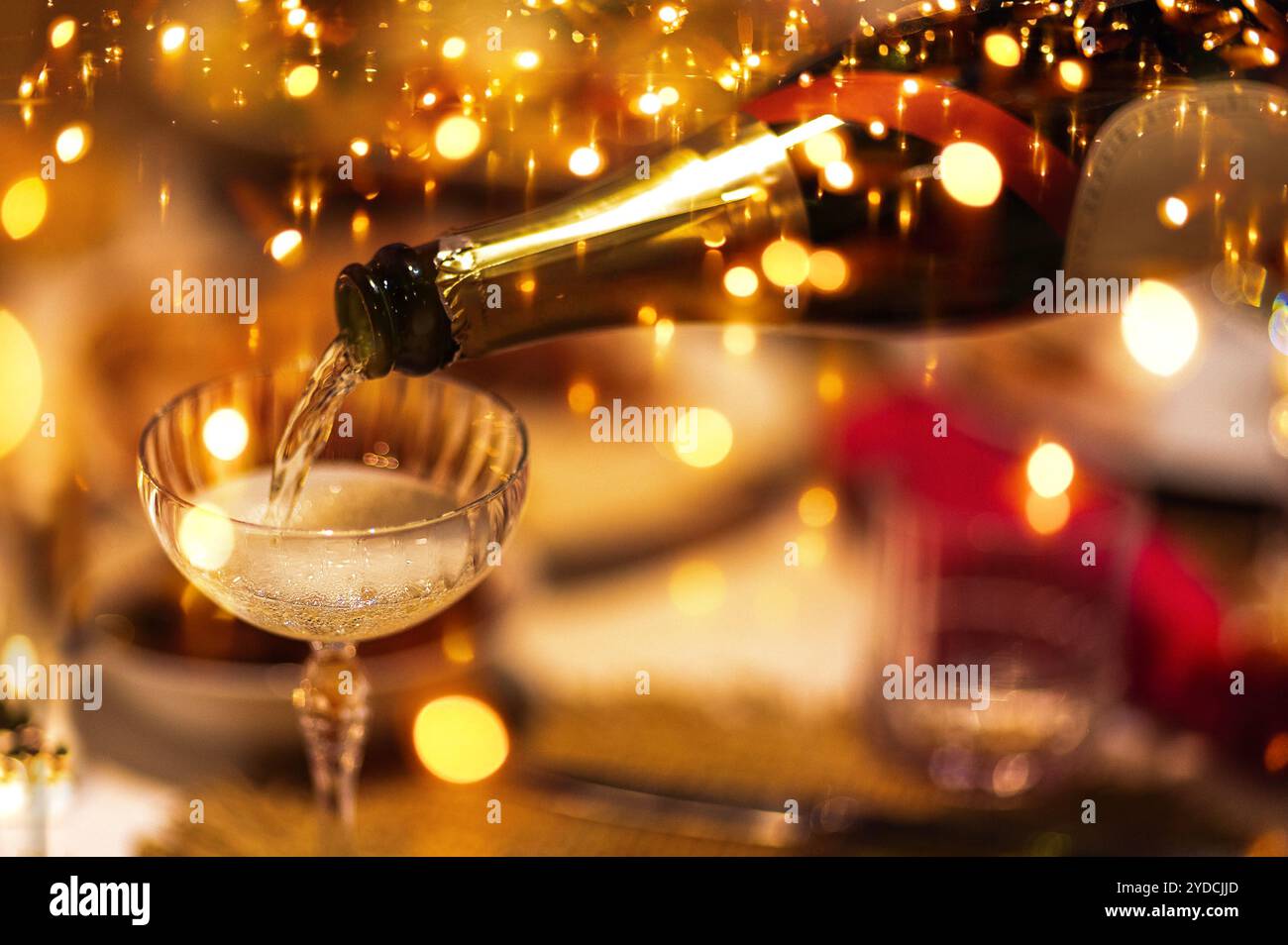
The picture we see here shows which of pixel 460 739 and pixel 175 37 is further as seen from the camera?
pixel 460 739

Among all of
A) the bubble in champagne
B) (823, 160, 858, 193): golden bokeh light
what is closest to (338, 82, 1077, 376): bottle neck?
(823, 160, 858, 193): golden bokeh light

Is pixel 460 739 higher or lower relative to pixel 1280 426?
lower

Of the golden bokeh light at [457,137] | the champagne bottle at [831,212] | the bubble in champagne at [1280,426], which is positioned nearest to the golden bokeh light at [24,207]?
the golden bokeh light at [457,137]

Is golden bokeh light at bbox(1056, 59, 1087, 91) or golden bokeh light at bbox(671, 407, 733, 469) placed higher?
golden bokeh light at bbox(1056, 59, 1087, 91)

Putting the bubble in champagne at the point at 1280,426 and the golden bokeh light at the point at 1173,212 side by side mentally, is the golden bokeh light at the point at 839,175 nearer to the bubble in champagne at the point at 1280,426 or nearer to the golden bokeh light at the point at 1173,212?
the golden bokeh light at the point at 1173,212

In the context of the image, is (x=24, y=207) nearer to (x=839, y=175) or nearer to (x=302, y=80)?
(x=302, y=80)

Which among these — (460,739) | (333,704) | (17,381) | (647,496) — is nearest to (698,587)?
(647,496)

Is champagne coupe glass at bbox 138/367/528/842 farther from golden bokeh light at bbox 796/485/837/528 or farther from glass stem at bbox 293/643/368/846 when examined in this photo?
golden bokeh light at bbox 796/485/837/528
